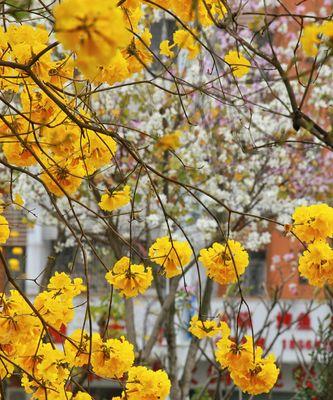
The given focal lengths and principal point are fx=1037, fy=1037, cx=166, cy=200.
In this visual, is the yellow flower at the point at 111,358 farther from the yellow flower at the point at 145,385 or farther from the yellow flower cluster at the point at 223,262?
the yellow flower cluster at the point at 223,262

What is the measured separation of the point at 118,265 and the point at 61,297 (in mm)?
303

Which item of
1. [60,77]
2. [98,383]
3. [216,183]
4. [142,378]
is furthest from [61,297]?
[98,383]

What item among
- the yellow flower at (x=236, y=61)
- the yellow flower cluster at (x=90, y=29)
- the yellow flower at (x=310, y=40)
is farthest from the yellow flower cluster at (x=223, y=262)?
the yellow flower cluster at (x=90, y=29)

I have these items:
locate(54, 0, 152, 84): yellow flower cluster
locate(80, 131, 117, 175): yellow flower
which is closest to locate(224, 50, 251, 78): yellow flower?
locate(80, 131, 117, 175): yellow flower

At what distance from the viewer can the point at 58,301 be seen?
10.7ft

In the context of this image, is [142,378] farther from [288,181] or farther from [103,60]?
[288,181]

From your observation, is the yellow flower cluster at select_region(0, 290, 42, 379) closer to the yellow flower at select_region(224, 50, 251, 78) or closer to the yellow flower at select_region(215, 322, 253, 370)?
the yellow flower at select_region(215, 322, 253, 370)

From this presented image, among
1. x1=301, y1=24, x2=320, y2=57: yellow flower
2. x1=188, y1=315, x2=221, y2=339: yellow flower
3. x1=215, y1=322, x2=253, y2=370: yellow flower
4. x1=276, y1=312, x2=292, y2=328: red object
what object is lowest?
x1=215, y1=322, x2=253, y2=370: yellow flower

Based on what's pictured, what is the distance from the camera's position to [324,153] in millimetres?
12609

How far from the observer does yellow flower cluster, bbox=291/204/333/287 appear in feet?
9.99

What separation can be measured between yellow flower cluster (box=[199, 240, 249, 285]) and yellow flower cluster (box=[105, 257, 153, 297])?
0.19 metres

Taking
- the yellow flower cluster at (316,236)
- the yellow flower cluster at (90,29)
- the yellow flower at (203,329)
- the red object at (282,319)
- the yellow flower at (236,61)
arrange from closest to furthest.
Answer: the yellow flower cluster at (90,29) < the yellow flower cluster at (316,236) < the yellow flower at (203,329) < the yellow flower at (236,61) < the red object at (282,319)

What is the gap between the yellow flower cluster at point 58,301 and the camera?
3248mm

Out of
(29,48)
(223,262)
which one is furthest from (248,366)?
(29,48)
